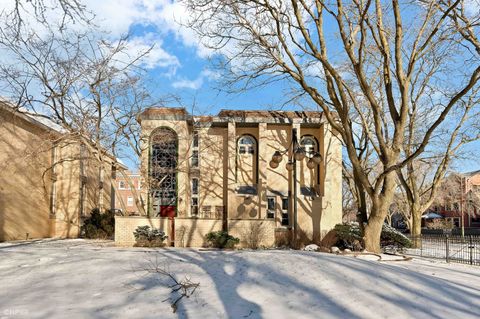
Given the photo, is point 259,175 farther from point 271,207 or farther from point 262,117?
point 262,117

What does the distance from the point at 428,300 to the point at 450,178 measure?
50.9 m

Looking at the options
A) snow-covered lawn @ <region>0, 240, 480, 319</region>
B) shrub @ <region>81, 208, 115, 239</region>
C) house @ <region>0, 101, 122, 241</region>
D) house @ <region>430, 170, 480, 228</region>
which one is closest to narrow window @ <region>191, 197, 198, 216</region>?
shrub @ <region>81, 208, 115, 239</region>

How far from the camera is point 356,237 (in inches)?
714

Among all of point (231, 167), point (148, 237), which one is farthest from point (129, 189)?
point (148, 237)

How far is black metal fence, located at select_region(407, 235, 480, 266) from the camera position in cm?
1494

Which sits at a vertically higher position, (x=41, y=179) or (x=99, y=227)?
(x=41, y=179)

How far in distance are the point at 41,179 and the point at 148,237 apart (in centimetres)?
843

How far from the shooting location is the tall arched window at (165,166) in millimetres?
20984

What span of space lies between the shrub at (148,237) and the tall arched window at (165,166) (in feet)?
10.6

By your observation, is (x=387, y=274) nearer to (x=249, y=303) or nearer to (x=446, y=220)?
(x=249, y=303)

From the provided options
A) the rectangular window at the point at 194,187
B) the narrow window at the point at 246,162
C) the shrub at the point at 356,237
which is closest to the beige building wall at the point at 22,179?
the rectangular window at the point at 194,187

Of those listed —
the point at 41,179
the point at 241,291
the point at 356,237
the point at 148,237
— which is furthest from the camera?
the point at 41,179

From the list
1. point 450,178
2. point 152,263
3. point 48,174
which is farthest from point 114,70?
point 450,178

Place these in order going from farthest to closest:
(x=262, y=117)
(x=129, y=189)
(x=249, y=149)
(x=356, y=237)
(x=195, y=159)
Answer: (x=129, y=189) < (x=249, y=149) < (x=195, y=159) < (x=262, y=117) < (x=356, y=237)
